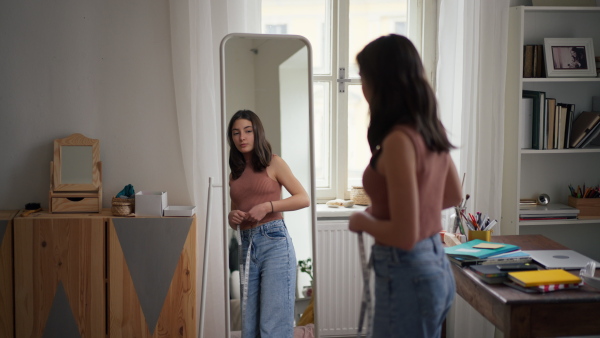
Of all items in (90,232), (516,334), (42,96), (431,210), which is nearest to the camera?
(431,210)

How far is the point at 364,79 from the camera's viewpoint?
5.01 feet

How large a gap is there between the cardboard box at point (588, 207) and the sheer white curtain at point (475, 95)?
15.4 inches

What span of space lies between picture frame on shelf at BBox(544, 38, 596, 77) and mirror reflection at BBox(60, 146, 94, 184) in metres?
2.27

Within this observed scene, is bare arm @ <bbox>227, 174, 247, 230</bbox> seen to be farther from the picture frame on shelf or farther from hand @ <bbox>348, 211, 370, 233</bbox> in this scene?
the picture frame on shelf

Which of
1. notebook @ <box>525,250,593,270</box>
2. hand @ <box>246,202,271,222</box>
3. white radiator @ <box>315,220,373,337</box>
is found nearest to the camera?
notebook @ <box>525,250,593,270</box>

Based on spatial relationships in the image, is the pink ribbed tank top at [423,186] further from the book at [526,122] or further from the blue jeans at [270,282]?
the book at [526,122]

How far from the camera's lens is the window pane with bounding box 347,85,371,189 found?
3352mm

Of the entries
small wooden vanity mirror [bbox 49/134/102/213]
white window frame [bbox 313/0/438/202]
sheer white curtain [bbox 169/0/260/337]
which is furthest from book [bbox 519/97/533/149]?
small wooden vanity mirror [bbox 49/134/102/213]

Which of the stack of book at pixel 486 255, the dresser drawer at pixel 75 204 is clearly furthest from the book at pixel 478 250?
the dresser drawer at pixel 75 204

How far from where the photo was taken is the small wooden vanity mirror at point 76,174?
290 centimetres

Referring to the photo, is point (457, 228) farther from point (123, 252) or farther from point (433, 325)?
point (123, 252)

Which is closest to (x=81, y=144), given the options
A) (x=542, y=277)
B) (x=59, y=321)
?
(x=59, y=321)

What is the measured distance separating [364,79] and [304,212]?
3.78 feet

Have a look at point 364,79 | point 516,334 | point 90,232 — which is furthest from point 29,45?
point 516,334
